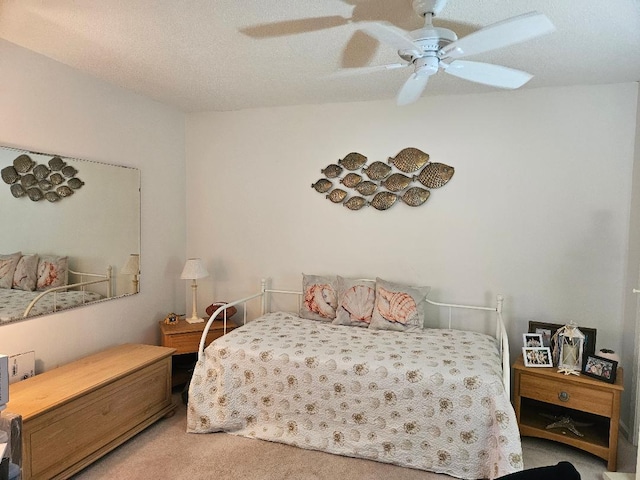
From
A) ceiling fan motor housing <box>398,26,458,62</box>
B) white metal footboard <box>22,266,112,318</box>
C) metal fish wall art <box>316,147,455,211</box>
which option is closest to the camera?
ceiling fan motor housing <box>398,26,458,62</box>

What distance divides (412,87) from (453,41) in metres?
0.44

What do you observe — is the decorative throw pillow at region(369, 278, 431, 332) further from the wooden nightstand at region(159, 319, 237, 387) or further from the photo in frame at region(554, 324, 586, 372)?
the wooden nightstand at region(159, 319, 237, 387)

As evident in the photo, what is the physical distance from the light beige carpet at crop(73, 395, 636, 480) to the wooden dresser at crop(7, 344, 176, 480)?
131 millimetres

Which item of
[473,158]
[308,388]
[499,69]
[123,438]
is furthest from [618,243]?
[123,438]

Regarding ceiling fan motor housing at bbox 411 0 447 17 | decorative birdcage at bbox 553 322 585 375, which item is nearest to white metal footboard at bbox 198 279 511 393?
decorative birdcage at bbox 553 322 585 375

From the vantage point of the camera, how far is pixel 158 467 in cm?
242

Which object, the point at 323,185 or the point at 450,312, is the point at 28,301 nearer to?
the point at 323,185

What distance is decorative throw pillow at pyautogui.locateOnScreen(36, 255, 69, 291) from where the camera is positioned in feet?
8.46

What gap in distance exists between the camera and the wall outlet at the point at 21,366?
2.39 meters

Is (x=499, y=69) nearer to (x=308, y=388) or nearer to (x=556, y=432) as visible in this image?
(x=308, y=388)

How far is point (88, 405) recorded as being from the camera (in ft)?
7.70

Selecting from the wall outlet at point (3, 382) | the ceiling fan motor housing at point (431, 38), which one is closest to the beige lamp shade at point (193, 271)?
the wall outlet at point (3, 382)

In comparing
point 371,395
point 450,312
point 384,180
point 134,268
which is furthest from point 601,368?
point 134,268

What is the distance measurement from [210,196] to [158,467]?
2315mm
